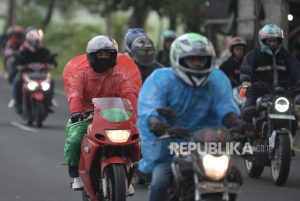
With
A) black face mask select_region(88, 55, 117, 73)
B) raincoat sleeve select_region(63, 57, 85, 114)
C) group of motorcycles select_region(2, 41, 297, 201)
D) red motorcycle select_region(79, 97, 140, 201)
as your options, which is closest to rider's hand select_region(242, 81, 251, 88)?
group of motorcycles select_region(2, 41, 297, 201)

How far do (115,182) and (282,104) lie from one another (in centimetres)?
399

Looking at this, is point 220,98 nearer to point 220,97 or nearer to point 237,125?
point 220,97

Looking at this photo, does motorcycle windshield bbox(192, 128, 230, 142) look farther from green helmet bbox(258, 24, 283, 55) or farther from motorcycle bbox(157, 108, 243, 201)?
green helmet bbox(258, 24, 283, 55)

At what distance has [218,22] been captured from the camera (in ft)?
111

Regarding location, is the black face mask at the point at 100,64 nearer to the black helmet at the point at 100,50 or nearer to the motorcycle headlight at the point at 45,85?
the black helmet at the point at 100,50

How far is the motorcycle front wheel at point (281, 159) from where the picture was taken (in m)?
13.2

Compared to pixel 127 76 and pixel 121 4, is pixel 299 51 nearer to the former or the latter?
pixel 121 4

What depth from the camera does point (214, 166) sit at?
8.03m

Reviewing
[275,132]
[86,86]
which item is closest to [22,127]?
[275,132]

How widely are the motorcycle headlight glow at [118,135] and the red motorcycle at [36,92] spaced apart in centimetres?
1171

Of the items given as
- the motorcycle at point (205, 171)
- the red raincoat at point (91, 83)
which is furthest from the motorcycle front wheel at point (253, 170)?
the motorcycle at point (205, 171)

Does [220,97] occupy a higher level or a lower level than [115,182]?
higher

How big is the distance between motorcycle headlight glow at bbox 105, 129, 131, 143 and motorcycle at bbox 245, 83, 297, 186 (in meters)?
3.27

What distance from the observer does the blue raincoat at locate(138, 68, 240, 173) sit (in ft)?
28.4
